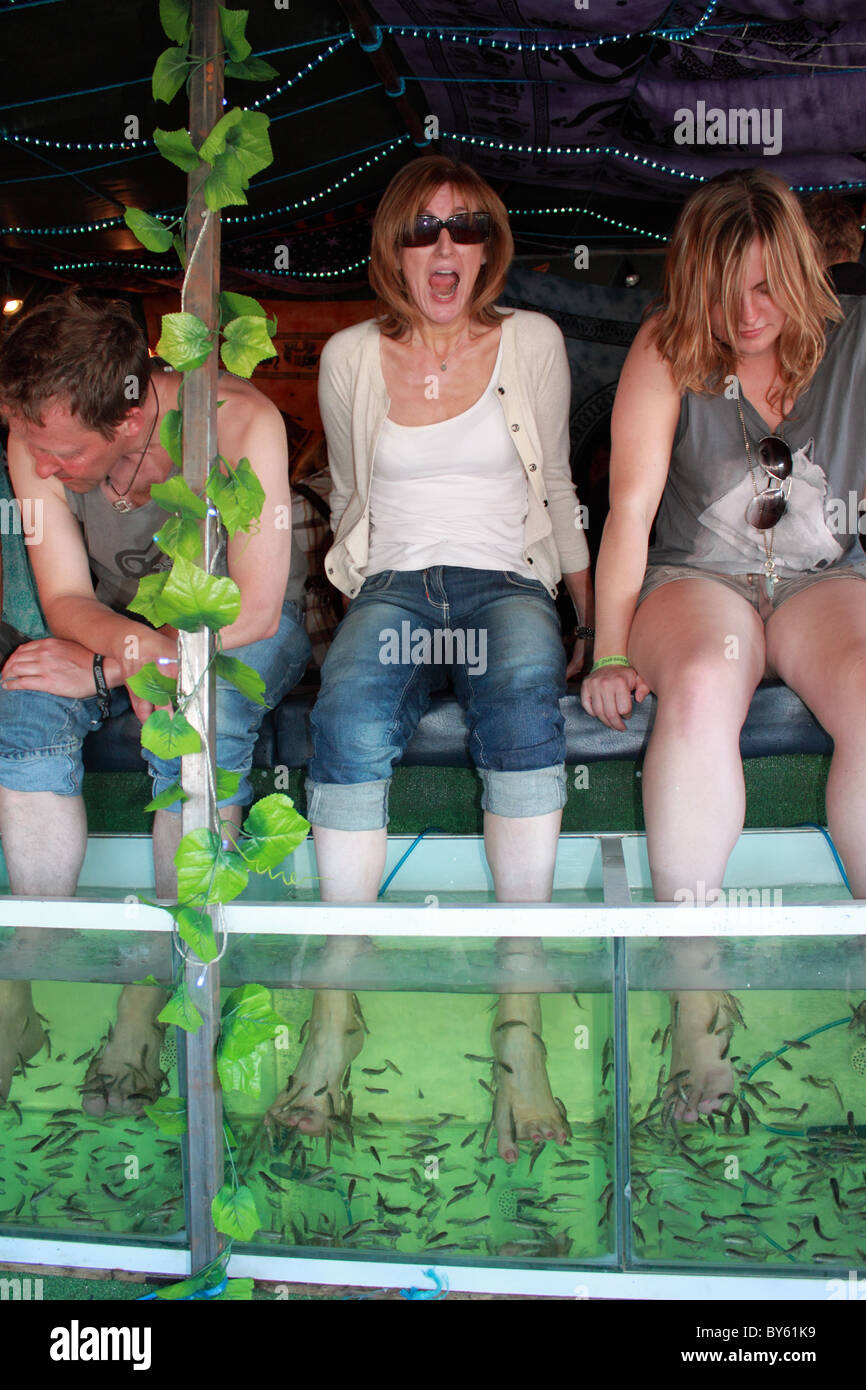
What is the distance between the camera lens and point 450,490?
6.43 feet

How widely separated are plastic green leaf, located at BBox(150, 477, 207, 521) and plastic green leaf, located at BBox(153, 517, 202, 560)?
0.04ft

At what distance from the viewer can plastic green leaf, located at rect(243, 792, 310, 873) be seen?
4.26 ft

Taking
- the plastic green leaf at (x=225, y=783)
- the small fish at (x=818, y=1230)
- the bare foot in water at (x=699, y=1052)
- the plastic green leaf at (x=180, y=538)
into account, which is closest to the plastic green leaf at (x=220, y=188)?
the plastic green leaf at (x=180, y=538)

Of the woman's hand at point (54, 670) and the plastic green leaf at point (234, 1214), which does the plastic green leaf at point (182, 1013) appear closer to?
the plastic green leaf at point (234, 1214)

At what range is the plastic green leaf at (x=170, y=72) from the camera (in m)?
1.29

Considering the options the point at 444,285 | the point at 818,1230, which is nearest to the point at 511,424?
the point at 444,285

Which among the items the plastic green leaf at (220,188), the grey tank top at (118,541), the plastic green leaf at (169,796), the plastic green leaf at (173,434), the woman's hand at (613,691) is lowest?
the plastic green leaf at (169,796)

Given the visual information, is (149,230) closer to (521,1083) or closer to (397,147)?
(521,1083)

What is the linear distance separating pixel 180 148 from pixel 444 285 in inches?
30.6

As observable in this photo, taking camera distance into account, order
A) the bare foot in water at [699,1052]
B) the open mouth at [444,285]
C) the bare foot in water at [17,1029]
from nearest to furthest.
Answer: the bare foot in water at [699,1052], the bare foot in water at [17,1029], the open mouth at [444,285]

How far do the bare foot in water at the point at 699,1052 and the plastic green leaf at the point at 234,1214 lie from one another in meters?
0.50

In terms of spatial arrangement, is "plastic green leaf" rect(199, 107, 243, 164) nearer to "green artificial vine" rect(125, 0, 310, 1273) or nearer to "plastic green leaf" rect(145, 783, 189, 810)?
"green artificial vine" rect(125, 0, 310, 1273)

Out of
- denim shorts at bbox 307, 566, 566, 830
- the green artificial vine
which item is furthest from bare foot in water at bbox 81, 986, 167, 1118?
denim shorts at bbox 307, 566, 566, 830

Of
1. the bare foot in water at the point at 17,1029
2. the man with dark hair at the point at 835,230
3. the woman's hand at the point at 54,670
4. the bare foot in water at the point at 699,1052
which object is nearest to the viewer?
the bare foot in water at the point at 699,1052
